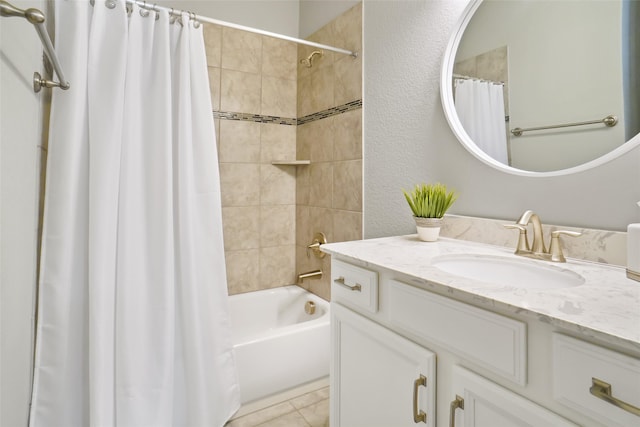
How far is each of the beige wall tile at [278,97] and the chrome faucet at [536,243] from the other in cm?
182

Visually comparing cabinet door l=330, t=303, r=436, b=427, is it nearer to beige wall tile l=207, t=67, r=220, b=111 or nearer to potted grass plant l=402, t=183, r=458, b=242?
potted grass plant l=402, t=183, r=458, b=242

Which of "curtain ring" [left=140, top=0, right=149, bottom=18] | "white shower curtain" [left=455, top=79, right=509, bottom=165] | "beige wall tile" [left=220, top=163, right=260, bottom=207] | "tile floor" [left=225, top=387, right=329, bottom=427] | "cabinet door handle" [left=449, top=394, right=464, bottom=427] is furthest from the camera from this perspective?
"beige wall tile" [left=220, top=163, right=260, bottom=207]

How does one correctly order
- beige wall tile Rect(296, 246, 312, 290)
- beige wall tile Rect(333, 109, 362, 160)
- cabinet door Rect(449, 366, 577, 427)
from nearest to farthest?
1. cabinet door Rect(449, 366, 577, 427)
2. beige wall tile Rect(333, 109, 362, 160)
3. beige wall tile Rect(296, 246, 312, 290)

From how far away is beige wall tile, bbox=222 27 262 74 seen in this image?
6.97ft

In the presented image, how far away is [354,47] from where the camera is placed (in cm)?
182

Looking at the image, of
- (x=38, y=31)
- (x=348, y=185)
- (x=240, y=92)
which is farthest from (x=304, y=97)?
(x=38, y=31)

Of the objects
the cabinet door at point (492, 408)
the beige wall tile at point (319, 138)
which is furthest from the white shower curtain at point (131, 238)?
the cabinet door at point (492, 408)

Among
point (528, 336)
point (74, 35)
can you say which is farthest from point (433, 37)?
point (74, 35)

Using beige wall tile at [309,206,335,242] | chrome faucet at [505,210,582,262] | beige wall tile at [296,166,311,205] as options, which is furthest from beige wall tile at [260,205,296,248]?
chrome faucet at [505,210,582,262]

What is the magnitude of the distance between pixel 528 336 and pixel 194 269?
1186 mm

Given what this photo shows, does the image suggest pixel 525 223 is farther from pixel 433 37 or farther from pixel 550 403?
pixel 433 37

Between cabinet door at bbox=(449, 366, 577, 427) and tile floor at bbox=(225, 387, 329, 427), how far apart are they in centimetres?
99

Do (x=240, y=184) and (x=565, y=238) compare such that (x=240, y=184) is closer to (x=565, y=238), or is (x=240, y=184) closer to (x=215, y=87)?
(x=215, y=87)

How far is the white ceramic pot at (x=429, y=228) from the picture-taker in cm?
117
